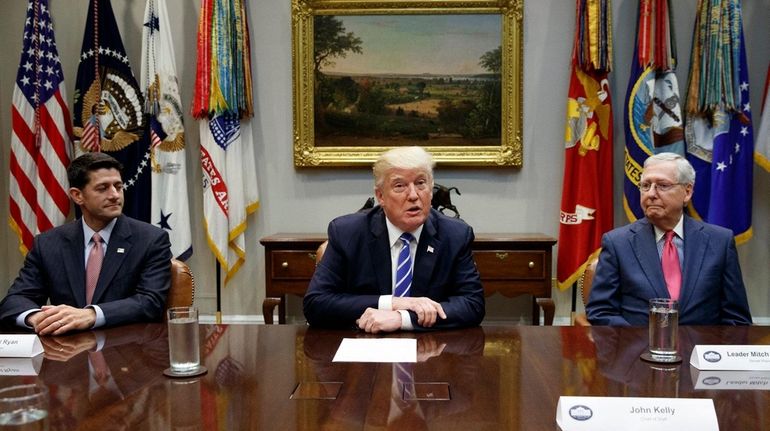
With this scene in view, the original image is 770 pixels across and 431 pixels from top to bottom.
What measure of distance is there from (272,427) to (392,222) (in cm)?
128

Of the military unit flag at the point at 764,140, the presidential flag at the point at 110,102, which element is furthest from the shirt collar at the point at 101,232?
the military unit flag at the point at 764,140

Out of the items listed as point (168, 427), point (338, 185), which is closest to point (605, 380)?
point (168, 427)

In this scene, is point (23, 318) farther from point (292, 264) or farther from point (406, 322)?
point (292, 264)

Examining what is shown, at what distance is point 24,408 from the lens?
125 centimetres

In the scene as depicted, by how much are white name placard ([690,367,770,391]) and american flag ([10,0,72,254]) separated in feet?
13.6

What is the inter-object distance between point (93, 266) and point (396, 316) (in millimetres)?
1416

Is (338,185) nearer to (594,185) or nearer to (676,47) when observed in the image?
(594,185)

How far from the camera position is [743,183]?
13.6 feet

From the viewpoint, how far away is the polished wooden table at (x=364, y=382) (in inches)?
47.4

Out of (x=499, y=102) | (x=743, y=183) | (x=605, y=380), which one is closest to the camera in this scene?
(x=605, y=380)

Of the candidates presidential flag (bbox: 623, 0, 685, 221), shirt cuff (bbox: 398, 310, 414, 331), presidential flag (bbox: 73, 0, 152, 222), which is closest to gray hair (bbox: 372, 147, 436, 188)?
shirt cuff (bbox: 398, 310, 414, 331)

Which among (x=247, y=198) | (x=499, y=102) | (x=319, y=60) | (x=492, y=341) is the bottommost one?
(x=492, y=341)

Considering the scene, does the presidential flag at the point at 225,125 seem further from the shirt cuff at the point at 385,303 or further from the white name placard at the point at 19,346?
the white name placard at the point at 19,346

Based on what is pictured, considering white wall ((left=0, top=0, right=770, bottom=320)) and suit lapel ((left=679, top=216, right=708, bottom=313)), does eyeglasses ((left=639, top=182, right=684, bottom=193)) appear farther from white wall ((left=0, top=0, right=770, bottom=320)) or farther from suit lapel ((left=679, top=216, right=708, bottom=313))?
white wall ((left=0, top=0, right=770, bottom=320))
